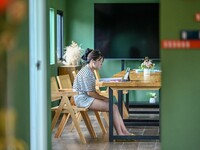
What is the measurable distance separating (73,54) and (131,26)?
1457 millimetres

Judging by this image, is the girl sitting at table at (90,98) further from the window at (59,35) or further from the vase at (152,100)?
the vase at (152,100)

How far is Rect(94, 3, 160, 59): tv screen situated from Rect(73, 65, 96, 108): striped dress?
356 cm

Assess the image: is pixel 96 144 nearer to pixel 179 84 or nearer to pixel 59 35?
pixel 179 84

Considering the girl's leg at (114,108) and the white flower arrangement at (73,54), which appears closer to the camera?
the girl's leg at (114,108)

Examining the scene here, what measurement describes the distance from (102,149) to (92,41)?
451cm

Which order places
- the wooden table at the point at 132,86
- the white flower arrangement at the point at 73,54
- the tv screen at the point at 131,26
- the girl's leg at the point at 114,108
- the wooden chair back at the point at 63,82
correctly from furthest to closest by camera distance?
the tv screen at the point at 131,26 < the white flower arrangement at the point at 73,54 < the wooden chair back at the point at 63,82 < the girl's leg at the point at 114,108 < the wooden table at the point at 132,86

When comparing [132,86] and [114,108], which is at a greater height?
[132,86]

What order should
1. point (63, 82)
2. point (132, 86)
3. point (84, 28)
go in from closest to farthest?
point (132, 86) < point (63, 82) < point (84, 28)

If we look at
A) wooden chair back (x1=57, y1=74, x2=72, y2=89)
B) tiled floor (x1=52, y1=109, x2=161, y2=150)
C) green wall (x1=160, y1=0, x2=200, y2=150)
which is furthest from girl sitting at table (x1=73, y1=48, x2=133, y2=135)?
green wall (x1=160, y1=0, x2=200, y2=150)

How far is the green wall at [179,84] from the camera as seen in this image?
3773 millimetres

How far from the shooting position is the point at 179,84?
12.6 ft

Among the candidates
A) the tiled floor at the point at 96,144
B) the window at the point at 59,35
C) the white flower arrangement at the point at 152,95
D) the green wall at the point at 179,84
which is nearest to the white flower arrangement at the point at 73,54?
the window at the point at 59,35

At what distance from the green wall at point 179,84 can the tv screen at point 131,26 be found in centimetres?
574

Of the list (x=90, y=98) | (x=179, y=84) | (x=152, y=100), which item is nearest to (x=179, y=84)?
(x=179, y=84)
